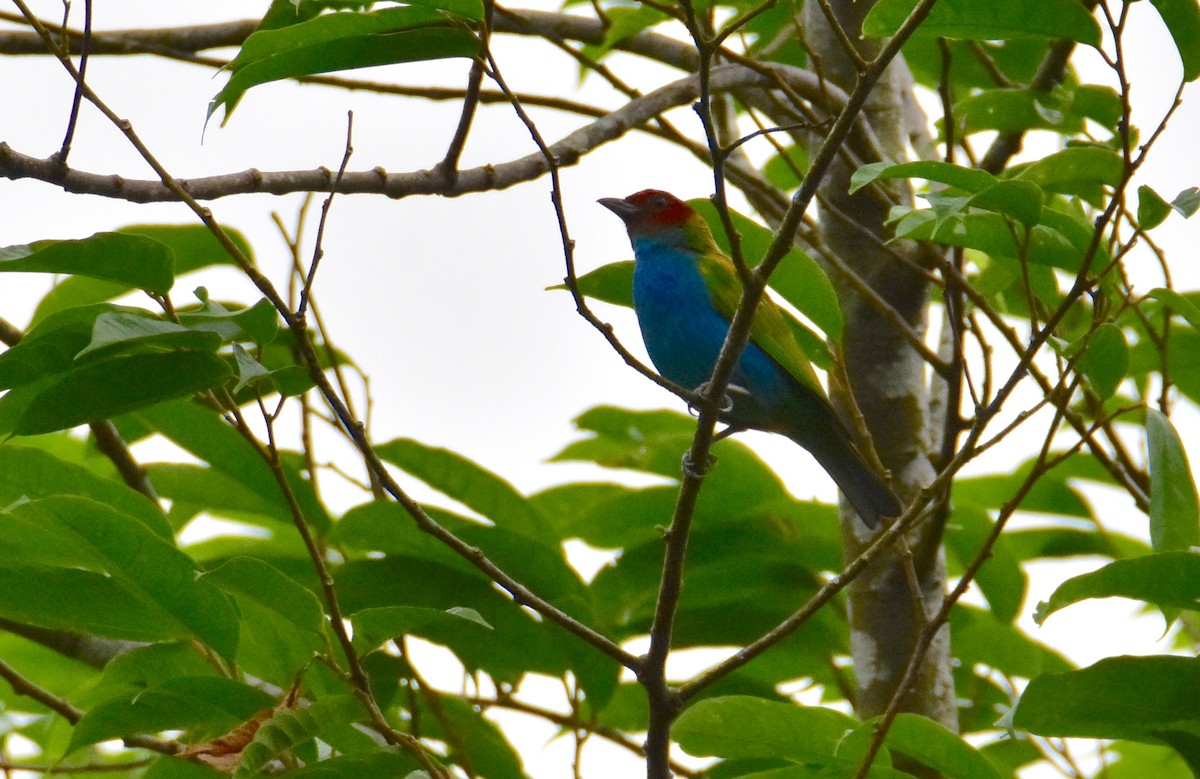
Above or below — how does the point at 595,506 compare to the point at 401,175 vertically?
below

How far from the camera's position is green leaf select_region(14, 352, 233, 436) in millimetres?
2238

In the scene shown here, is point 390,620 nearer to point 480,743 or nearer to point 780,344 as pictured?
point 480,743

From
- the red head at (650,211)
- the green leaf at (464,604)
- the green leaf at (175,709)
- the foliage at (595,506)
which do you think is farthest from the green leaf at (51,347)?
the red head at (650,211)

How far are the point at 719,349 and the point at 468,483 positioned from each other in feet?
4.54

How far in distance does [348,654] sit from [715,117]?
2577mm

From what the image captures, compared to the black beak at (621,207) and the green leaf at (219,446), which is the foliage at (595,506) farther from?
the black beak at (621,207)

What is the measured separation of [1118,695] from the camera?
2.20 m

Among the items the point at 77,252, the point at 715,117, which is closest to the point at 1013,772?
the point at 715,117

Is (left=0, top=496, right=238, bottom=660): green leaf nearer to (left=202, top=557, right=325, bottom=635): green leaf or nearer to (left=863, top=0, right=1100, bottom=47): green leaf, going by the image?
(left=202, top=557, right=325, bottom=635): green leaf

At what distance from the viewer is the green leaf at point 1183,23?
2.31m

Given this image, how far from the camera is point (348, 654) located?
2.13 meters

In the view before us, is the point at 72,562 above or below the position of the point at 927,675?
above

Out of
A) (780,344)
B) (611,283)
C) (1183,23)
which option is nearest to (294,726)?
(611,283)

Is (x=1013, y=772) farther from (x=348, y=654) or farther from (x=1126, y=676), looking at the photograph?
(x=348, y=654)
